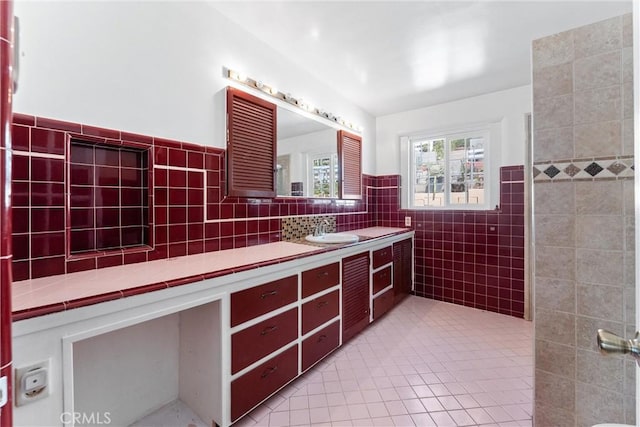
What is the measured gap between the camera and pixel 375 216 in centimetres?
379

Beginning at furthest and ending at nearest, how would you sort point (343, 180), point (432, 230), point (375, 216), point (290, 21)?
point (375, 216), point (432, 230), point (343, 180), point (290, 21)

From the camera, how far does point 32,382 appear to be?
82 cm

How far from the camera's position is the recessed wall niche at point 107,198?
131 cm

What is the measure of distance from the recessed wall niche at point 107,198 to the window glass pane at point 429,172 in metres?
3.01

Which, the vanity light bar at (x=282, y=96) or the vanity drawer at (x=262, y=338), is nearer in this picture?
the vanity drawer at (x=262, y=338)

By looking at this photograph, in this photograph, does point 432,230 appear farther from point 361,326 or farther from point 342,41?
point 342,41

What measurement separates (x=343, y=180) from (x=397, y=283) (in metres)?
1.31

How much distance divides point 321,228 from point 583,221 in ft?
6.43

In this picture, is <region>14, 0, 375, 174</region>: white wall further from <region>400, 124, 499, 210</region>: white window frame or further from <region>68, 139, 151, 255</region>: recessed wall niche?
<region>400, 124, 499, 210</region>: white window frame

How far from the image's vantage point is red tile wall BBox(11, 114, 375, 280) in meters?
1.15

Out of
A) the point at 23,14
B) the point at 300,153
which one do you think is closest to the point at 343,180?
the point at 300,153

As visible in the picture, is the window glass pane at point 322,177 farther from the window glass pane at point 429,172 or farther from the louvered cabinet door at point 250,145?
the window glass pane at point 429,172

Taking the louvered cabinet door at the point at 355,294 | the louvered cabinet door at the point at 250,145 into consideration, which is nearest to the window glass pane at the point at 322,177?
the louvered cabinet door at the point at 250,145

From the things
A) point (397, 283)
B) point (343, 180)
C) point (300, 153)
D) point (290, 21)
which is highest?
point (290, 21)
